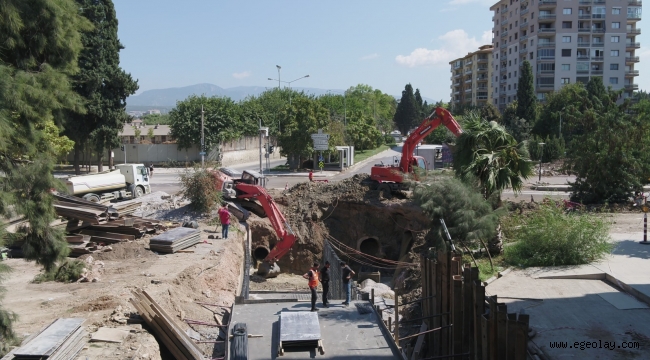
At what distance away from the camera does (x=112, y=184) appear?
31.7 meters

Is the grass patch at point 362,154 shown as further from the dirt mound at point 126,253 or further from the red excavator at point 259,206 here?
the dirt mound at point 126,253

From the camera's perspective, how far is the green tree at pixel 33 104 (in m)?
9.89

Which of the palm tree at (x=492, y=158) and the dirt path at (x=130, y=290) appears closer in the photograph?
the dirt path at (x=130, y=290)

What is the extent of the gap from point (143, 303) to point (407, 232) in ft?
59.8

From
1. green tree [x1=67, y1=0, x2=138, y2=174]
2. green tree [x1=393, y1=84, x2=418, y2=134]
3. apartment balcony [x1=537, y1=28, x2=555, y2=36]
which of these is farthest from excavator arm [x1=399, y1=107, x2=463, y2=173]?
green tree [x1=393, y1=84, x2=418, y2=134]

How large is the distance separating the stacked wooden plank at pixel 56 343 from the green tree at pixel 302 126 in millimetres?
38721

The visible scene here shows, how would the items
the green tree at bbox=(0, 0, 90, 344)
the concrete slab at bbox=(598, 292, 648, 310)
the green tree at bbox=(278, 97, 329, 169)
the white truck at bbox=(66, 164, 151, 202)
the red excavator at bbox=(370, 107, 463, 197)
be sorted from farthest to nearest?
the green tree at bbox=(278, 97, 329, 169), the white truck at bbox=(66, 164, 151, 202), the red excavator at bbox=(370, 107, 463, 197), the concrete slab at bbox=(598, 292, 648, 310), the green tree at bbox=(0, 0, 90, 344)

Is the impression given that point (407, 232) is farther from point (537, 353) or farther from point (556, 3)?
point (556, 3)

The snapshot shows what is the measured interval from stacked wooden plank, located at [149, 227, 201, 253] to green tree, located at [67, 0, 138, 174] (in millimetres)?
25133

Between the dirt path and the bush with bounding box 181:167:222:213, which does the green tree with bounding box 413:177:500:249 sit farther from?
the bush with bounding box 181:167:222:213

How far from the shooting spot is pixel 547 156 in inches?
2100

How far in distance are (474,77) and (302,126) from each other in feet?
224

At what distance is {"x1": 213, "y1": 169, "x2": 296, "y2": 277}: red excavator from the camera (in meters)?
24.1

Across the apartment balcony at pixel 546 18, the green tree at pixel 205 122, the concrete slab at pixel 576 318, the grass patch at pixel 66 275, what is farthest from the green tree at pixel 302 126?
the apartment balcony at pixel 546 18
